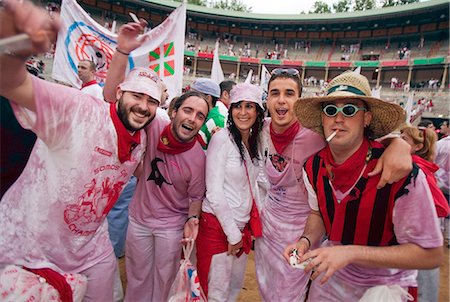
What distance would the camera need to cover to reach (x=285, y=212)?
7.89ft

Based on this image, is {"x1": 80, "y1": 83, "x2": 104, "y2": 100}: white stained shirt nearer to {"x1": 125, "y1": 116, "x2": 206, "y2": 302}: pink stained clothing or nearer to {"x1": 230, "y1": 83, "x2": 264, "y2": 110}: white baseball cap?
{"x1": 125, "y1": 116, "x2": 206, "y2": 302}: pink stained clothing

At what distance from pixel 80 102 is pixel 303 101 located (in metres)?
1.42

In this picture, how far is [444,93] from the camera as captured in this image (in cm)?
2398

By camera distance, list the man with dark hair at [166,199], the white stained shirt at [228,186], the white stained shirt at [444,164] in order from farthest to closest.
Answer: the white stained shirt at [444,164], the man with dark hair at [166,199], the white stained shirt at [228,186]

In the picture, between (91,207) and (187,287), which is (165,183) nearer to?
(91,207)

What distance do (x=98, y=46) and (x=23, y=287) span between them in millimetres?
3794

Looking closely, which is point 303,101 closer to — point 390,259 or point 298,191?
point 298,191

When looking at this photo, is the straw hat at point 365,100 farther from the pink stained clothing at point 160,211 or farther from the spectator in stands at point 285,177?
the pink stained clothing at point 160,211

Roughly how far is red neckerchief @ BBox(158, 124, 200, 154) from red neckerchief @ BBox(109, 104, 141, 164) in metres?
0.46

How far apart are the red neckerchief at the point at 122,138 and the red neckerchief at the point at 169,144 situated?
46 cm

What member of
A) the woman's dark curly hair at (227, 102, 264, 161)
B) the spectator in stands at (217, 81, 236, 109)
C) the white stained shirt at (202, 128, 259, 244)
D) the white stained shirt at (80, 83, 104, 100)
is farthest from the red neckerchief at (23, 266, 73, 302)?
the spectator in stands at (217, 81, 236, 109)

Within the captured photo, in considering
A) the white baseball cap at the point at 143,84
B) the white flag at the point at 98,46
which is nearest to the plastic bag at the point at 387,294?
the white baseball cap at the point at 143,84

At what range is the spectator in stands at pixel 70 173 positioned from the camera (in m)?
1.46

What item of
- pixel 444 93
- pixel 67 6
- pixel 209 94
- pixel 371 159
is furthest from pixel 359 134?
pixel 444 93
